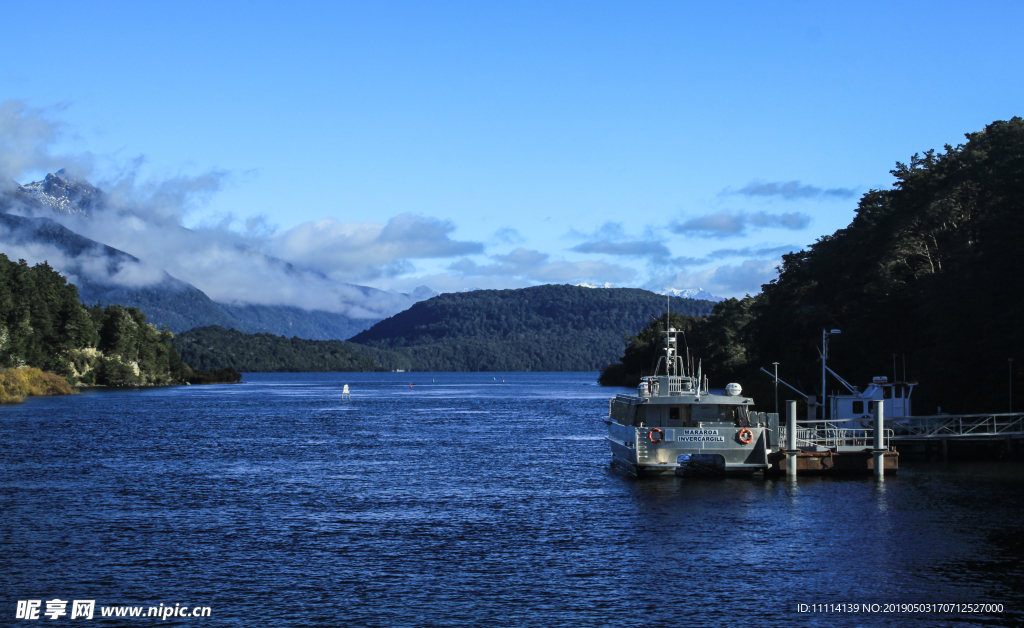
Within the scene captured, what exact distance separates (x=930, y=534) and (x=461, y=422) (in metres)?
65.5

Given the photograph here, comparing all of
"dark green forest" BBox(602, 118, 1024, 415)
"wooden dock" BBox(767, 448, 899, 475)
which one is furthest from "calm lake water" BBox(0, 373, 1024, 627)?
"dark green forest" BBox(602, 118, 1024, 415)

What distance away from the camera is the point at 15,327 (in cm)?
14338

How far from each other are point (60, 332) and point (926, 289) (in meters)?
144

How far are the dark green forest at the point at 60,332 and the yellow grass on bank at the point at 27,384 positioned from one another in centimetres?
354

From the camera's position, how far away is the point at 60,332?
16238 centimetres

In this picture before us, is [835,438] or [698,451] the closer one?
[698,451]

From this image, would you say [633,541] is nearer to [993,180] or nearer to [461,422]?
[993,180]

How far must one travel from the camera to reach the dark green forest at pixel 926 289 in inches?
2398

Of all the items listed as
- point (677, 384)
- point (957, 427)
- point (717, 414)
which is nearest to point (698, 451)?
point (717, 414)

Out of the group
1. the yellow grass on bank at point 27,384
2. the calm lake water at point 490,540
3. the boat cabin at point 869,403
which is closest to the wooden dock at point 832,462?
the calm lake water at point 490,540

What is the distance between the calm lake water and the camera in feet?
80.3

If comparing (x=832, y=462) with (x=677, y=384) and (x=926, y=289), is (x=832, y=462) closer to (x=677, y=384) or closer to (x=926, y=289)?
(x=677, y=384)

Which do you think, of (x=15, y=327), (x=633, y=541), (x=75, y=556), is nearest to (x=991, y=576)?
(x=633, y=541)

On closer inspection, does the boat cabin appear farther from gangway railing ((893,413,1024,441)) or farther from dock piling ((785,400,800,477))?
dock piling ((785,400,800,477))
